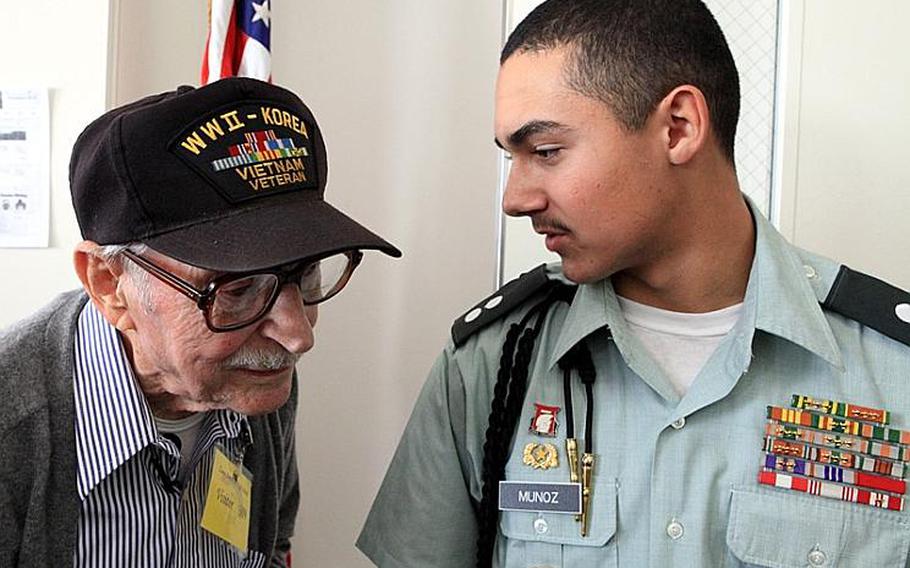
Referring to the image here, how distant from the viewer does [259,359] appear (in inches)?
47.9

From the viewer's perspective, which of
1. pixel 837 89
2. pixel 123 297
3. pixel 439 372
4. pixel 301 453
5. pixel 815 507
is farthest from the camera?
pixel 301 453

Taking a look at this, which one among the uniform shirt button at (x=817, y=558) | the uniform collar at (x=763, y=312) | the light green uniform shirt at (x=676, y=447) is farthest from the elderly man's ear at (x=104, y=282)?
the uniform shirt button at (x=817, y=558)

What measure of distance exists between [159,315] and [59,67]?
0.70 meters

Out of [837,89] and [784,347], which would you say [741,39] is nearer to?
[837,89]

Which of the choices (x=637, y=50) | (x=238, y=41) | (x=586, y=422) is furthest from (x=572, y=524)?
(x=238, y=41)

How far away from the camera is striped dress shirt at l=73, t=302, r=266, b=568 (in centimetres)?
122

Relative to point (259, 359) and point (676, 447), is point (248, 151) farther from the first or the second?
point (676, 447)

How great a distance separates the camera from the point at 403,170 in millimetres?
2154

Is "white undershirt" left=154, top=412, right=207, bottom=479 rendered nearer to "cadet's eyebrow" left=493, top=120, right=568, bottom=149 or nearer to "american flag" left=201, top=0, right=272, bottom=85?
"cadet's eyebrow" left=493, top=120, right=568, bottom=149

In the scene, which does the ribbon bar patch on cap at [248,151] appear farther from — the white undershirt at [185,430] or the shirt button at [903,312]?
the shirt button at [903,312]

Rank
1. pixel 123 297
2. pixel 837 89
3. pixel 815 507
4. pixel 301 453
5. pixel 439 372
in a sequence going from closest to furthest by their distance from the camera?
1. pixel 123 297
2. pixel 815 507
3. pixel 439 372
4. pixel 837 89
5. pixel 301 453

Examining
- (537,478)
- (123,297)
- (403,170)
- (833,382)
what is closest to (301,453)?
(403,170)

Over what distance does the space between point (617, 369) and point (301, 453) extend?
0.90 meters

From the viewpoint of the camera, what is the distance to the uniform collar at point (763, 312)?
138 centimetres
